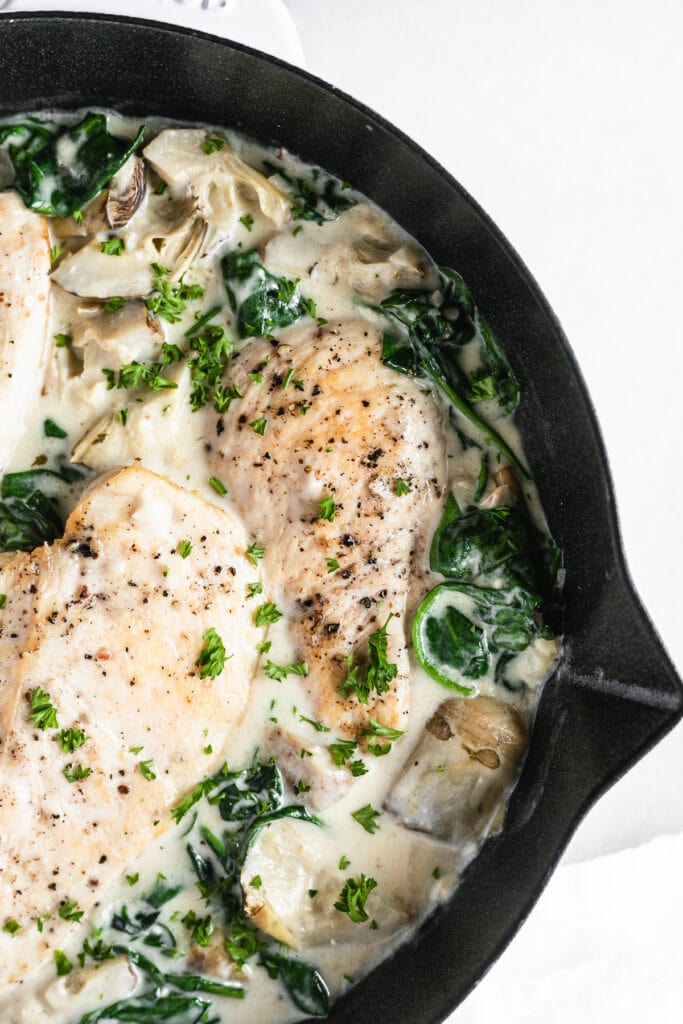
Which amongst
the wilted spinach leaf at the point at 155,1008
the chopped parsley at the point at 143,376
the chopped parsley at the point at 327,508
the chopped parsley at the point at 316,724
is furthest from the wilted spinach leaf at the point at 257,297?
the wilted spinach leaf at the point at 155,1008

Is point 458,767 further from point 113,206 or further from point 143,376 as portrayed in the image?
point 113,206

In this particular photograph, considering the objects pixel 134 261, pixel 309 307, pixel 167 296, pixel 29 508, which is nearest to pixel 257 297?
pixel 309 307

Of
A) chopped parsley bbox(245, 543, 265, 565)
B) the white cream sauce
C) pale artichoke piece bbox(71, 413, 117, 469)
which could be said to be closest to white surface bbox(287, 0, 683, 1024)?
the white cream sauce

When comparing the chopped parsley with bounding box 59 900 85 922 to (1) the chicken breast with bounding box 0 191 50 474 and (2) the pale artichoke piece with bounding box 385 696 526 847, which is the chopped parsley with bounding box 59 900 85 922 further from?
(1) the chicken breast with bounding box 0 191 50 474

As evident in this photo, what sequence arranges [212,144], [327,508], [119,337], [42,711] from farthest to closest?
1. [212,144]
2. [119,337]
3. [327,508]
4. [42,711]

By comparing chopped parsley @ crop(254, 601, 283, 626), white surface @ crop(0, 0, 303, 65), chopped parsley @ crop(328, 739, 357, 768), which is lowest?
chopped parsley @ crop(328, 739, 357, 768)

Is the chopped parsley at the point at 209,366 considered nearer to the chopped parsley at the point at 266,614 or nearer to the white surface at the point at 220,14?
the chopped parsley at the point at 266,614
